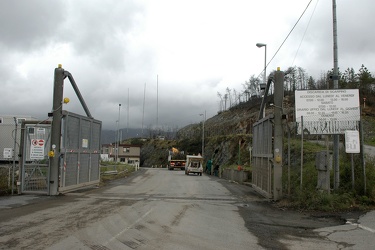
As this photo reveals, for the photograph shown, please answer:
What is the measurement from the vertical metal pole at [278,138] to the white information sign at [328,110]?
1067 mm

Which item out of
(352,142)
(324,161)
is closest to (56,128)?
(324,161)

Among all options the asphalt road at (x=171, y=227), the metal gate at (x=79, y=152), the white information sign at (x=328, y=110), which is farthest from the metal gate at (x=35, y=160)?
the white information sign at (x=328, y=110)

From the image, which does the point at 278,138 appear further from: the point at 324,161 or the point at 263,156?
the point at 324,161

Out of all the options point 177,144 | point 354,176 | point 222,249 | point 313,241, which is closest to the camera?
point 222,249

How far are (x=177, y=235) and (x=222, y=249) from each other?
1.44 meters

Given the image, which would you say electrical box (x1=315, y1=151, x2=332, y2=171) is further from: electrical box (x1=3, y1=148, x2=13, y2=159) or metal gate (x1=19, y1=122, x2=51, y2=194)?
electrical box (x1=3, y1=148, x2=13, y2=159)

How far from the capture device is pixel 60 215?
10.3 meters

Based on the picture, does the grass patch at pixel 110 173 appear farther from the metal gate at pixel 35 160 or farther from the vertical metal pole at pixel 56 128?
the vertical metal pole at pixel 56 128

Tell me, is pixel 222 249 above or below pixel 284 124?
below

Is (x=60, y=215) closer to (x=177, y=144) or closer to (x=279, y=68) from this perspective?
(x=279, y=68)

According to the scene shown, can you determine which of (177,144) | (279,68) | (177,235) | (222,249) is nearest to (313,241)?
(222,249)

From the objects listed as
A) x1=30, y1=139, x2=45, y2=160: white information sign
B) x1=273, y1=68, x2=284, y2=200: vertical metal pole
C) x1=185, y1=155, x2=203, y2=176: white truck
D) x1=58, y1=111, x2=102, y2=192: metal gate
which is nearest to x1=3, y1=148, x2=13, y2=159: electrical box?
x1=30, y1=139, x2=45, y2=160: white information sign

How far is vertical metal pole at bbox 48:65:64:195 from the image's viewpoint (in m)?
15.5

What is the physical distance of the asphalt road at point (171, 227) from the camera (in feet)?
23.7
